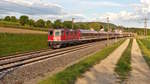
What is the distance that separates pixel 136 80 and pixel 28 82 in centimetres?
523

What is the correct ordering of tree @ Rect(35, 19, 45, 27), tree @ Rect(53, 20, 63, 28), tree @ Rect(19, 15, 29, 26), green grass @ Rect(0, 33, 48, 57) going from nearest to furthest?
1. green grass @ Rect(0, 33, 48, 57)
2. tree @ Rect(53, 20, 63, 28)
3. tree @ Rect(19, 15, 29, 26)
4. tree @ Rect(35, 19, 45, 27)

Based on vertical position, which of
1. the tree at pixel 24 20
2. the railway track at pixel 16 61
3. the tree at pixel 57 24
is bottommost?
the railway track at pixel 16 61

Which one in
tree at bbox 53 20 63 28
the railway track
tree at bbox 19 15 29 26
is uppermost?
tree at bbox 19 15 29 26

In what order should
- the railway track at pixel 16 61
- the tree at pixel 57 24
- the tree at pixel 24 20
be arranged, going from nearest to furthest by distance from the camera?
the railway track at pixel 16 61 → the tree at pixel 57 24 → the tree at pixel 24 20

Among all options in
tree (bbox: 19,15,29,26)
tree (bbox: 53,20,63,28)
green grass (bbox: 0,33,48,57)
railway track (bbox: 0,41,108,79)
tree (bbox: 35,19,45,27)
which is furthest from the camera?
tree (bbox: 35,19,45,27)

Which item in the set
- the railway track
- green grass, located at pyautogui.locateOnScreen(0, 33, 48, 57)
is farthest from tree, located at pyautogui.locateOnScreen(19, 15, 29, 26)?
the railway track

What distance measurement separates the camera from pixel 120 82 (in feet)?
35.0

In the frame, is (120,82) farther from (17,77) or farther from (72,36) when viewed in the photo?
(72,36)

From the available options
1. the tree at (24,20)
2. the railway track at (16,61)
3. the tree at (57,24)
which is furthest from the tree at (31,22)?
the railway track at (16,61)

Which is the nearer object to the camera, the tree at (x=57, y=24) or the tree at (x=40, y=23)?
the tree at (x=57, y=24)

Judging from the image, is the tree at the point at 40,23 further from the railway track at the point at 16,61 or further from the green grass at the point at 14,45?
the railway track at the point at 16,61

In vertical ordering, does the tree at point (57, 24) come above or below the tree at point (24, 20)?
below

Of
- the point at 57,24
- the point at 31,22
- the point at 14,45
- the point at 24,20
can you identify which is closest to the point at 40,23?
the point at 31,22

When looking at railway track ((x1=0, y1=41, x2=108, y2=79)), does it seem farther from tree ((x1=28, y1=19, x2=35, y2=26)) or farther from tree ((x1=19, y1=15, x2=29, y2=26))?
tree ((x1=19, y1=15, x2=29, y2=26))
